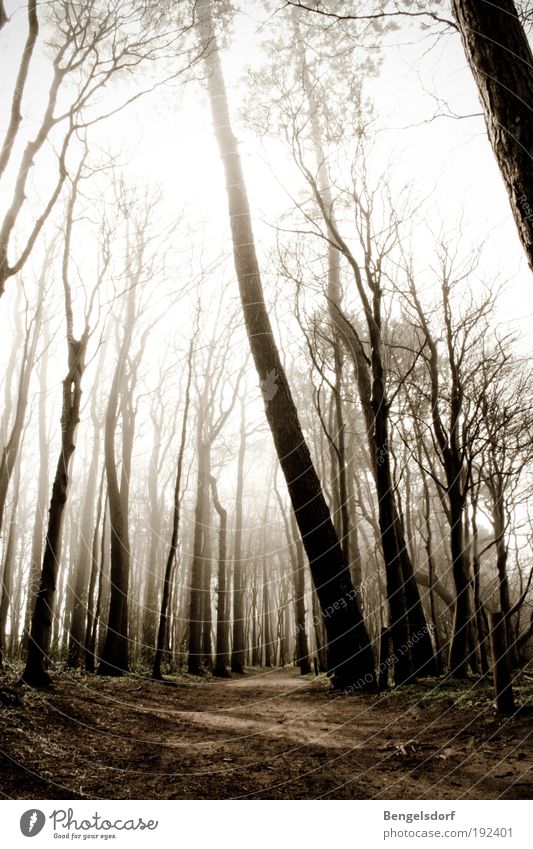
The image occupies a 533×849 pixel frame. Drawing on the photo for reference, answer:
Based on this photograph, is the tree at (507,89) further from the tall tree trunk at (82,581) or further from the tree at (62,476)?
the tall tree trunk at (82,581)

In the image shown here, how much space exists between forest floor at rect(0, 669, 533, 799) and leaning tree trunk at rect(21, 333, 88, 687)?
1.32ft

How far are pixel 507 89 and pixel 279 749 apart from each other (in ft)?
13.7

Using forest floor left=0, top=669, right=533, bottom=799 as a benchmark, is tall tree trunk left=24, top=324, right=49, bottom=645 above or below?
above

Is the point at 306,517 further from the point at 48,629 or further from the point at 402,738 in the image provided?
the point at 48,629

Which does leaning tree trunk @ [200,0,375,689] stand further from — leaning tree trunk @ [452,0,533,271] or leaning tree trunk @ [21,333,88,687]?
leaning tree trunk @ [452,0,533,271]

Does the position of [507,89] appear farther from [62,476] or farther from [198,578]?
[198,578]

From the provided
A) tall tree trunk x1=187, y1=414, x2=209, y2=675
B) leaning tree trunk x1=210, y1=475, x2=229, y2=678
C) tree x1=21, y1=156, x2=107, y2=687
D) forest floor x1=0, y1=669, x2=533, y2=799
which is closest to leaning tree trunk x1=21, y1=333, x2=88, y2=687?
tree x1=21, y1=156, x2=107, y2=687

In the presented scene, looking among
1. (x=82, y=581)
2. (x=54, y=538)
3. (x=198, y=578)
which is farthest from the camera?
(x=82, y=581)

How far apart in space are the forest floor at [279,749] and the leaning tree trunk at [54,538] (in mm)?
402

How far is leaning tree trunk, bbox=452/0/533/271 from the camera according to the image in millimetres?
1954

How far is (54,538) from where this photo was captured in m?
4.93

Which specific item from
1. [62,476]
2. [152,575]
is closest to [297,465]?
[62,476]

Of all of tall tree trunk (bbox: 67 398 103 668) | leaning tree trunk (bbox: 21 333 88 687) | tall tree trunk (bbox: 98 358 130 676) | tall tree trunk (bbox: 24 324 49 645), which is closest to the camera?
leaning tree trunk (bbox: 21 333 88 687)

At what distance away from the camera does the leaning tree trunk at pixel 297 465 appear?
493 cm
